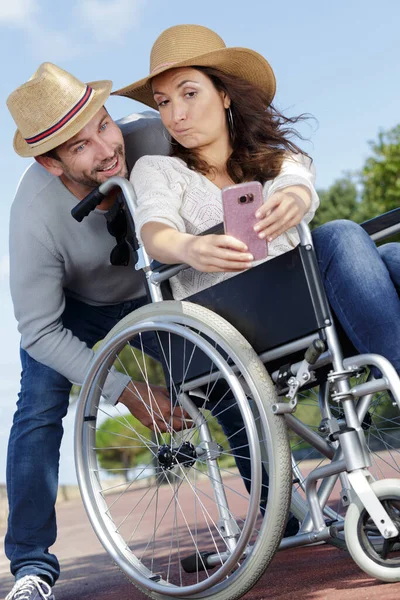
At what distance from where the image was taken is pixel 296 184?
3066mm

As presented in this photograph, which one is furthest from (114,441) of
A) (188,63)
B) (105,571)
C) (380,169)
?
(188,63)

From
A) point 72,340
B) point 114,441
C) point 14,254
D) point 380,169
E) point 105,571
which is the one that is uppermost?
point 380,169

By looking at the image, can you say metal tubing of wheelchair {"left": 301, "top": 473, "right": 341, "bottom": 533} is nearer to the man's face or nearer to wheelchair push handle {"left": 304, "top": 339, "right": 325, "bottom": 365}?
wheelchair push handle {"left": 304, "top": 339, "right": 325, "bottom": 365}

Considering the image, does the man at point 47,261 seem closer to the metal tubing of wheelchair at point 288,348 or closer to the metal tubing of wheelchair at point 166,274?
the metal tubing of wheelchair at point 166,274

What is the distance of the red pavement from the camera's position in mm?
2912

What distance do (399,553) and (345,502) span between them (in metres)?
0.37

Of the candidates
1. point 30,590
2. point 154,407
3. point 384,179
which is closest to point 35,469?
point 30,590

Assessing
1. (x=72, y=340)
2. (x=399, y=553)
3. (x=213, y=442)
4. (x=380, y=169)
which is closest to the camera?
(x=399, y=553)

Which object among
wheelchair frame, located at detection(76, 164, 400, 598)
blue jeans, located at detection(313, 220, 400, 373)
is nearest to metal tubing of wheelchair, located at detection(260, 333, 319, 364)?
wheelchair frame, located at detection(76, 164, 400, 598)

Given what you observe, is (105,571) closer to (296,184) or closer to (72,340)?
(72,340)

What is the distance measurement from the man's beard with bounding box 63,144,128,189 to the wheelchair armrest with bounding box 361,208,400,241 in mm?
1226

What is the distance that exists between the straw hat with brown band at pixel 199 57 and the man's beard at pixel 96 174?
0.31 meters

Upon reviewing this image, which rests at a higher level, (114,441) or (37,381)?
(114,441)

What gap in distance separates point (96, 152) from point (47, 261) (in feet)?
1.60
